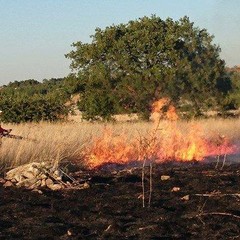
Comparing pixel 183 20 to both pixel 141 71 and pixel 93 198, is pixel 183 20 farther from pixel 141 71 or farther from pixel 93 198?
pixel 93 198

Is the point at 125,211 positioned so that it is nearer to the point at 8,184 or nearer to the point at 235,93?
the point at 8,184

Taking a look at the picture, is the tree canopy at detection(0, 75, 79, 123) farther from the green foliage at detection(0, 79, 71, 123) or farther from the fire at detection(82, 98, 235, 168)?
the fire at detection(82, 98, 235, 168)

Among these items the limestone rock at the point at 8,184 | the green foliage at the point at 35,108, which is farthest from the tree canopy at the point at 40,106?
the limestone rock at the point at 8,184

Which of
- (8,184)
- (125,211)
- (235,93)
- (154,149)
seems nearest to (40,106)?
(235,93)

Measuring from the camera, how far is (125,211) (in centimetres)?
764

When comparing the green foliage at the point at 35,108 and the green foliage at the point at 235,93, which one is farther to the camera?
the green foliage at the point at 235,93

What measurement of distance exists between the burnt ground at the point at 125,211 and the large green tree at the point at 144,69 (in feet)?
65.4

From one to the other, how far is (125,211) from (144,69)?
2470 cm

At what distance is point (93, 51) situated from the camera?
31000 millimetres

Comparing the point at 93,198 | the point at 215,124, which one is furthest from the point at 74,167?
the point at 215,124

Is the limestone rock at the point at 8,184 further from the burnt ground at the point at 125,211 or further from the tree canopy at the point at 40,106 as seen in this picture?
the tree canopy at the point at 40,106

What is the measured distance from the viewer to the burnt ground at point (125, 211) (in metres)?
6.36

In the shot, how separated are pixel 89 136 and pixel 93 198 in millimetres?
7036

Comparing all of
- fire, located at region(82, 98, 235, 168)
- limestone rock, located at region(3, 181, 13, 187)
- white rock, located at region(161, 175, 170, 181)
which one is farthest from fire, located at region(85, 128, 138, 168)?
limestone rock, located at region(3, 181, 13, 187)
